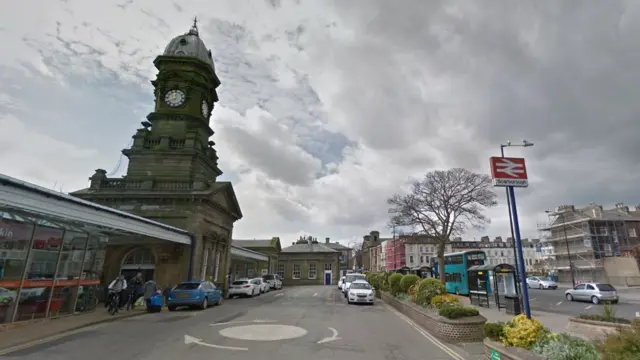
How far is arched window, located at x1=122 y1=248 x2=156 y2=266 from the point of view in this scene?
2430 cm

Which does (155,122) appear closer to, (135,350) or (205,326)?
(205,326)

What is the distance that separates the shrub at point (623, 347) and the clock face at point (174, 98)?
31.5m

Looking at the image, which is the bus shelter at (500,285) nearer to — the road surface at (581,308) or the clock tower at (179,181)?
the road surface at (581,308)

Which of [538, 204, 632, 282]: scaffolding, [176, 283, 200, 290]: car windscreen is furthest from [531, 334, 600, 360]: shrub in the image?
[538, 204, 632, 282]: scaffolding

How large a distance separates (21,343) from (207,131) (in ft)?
80.2

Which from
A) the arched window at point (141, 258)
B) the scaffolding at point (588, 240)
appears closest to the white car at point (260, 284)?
the arched window at point (141, 258)

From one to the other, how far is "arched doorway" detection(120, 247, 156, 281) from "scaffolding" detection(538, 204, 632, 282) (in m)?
58.6

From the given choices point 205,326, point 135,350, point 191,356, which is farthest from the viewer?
point 205,326

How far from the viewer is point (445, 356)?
8.59 m

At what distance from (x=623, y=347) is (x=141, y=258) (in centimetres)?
2676

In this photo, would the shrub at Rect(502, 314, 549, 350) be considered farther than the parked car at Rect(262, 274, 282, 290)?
No

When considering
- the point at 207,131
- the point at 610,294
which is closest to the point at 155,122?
the point at 207,131

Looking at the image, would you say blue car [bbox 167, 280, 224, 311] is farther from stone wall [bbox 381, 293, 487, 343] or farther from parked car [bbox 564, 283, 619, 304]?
parked car [bbox 564, 283, 619, 304]

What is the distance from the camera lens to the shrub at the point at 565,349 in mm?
5734
